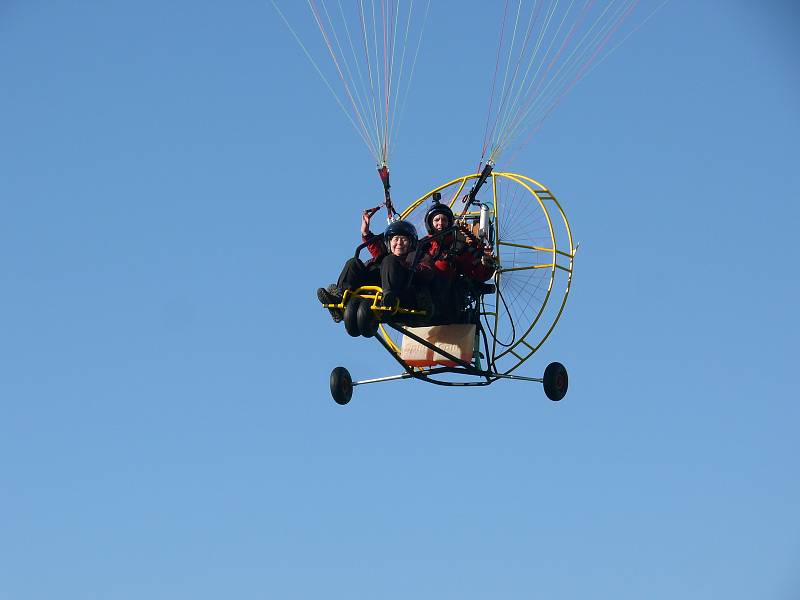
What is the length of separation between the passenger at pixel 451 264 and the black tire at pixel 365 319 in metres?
1.54

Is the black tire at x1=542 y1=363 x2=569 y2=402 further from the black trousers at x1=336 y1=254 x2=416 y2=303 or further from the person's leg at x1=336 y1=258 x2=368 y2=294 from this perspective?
the person's leg at x1=336 y1=258 x2=368 y2=294

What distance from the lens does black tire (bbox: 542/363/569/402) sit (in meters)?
30.3

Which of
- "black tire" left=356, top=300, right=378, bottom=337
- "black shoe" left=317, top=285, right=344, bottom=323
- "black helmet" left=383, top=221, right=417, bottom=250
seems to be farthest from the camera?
"black helmet" left=383, top=221, right=417, bottom=250

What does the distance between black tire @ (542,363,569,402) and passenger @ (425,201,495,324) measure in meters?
1.77

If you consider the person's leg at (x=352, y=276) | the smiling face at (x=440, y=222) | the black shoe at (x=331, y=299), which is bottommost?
the black shoe at (x=331, y=299)

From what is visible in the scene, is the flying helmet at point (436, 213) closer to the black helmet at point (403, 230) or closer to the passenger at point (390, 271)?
the passenger at point (390, 271)

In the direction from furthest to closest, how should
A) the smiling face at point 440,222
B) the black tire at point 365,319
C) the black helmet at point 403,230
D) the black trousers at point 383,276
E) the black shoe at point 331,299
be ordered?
the smiling face at point 440,222 → the black helmet at point 403,230 → the black shoe at point 331,299 → the black trousers at point 383,276 → the black tire at point 365,319

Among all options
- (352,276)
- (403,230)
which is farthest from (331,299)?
(403,230)

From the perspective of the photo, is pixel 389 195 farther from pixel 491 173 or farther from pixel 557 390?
pixel 557 390

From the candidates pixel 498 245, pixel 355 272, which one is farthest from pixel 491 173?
pixel 355 272

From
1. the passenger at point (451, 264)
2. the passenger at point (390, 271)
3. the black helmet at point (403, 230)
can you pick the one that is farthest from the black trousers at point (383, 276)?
the passenger at point (451, 264)

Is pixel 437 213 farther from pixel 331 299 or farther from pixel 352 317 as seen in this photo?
pixel 352 317

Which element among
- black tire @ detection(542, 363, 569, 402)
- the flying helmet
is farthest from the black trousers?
black tire @ detection(542, 363, 569, 402)

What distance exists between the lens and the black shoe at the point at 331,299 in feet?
91.8
